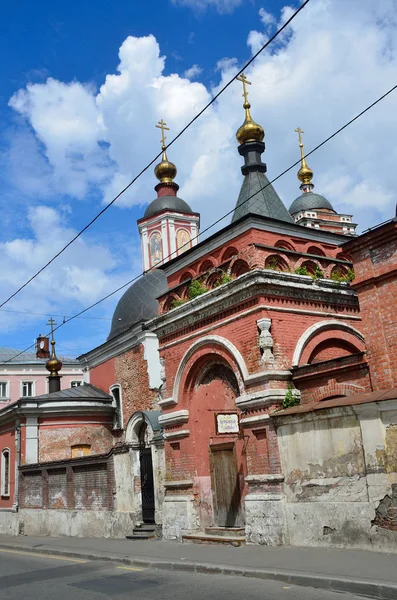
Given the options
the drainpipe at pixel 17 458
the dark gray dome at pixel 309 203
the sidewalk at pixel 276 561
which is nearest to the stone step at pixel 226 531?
the sidewalk at pixel 276 561

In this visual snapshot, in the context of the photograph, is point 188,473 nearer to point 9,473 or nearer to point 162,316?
point 162,316

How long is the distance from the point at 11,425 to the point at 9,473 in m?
1.91

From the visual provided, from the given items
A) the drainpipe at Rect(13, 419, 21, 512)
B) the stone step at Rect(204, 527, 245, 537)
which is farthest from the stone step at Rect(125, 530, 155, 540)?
the drainpipe at Rect(13, 419, 21, 512)

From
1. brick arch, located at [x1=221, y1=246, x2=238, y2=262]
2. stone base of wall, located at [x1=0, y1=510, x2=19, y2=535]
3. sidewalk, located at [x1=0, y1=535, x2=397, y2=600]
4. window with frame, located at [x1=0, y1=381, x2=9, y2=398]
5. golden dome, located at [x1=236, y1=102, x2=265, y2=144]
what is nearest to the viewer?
sidewalk, located at [x1=0, y1=535, x2=397, y2=600]

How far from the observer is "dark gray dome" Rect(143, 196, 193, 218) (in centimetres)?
3428

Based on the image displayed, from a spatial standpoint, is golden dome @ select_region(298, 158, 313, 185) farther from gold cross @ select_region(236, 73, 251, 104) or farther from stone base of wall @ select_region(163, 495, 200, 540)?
stone base of wall @ select_region(163, 495, 200, 540)

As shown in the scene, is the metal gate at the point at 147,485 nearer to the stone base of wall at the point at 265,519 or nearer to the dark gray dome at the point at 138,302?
the stone base of wall at the point at 265,519

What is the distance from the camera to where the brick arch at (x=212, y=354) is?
1335 centimetres

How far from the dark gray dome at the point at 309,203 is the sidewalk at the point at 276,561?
28469 mm

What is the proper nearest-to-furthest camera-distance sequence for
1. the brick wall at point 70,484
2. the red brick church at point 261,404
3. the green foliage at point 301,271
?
1. the red brick church at point 261,404
2. the green foliage at point 301,271
3. the brick wall at point 70,484

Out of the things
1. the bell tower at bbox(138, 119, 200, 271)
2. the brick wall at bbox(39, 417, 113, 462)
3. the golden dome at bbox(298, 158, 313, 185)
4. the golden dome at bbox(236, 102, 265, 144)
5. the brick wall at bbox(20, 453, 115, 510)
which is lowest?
the brick wall at bbox(20, 453, 115, 510)

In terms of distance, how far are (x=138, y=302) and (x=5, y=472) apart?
902 centimetres

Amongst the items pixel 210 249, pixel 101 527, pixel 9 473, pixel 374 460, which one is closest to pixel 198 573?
pixel 374 460

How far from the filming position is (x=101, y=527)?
1761 centimetres
